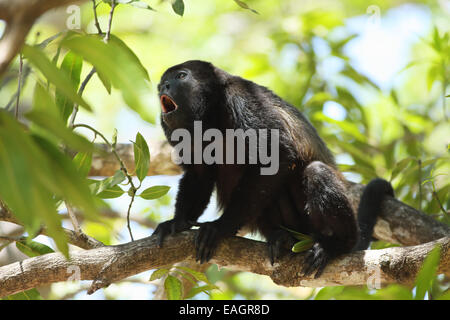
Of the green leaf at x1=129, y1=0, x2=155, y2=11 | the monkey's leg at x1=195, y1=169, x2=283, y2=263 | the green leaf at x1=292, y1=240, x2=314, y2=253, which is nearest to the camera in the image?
the green leaf at x1=129, y1=0, x2=155, y2=11

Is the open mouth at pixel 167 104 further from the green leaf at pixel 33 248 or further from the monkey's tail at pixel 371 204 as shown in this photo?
the monkey's tail at pixel 371 204

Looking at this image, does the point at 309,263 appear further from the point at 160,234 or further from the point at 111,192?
the point at 111,192

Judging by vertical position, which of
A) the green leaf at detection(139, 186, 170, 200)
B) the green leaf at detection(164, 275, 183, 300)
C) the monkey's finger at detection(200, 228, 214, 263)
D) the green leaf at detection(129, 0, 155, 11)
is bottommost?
the green leaf at detection(164, 275, 183, 300)

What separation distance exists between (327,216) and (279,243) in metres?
0.39

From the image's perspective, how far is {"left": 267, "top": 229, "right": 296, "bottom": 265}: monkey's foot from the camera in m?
3.21

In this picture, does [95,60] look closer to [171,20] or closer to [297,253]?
[297,253]

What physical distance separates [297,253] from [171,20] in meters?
7.22

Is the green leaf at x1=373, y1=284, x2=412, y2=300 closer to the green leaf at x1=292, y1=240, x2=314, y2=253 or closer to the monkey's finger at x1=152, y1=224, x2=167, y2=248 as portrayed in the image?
the green leaf at x1=292, y1=240, x2=314, y2=253

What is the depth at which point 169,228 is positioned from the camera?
327 centimetres

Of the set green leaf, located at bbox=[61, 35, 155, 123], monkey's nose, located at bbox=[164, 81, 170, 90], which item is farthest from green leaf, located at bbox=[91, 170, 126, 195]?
green leaf, located at bbox=[61, 35, 155, 123]

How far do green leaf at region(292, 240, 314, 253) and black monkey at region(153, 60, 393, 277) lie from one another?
0.07 m

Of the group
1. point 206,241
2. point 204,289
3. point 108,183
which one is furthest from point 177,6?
point 204,289
